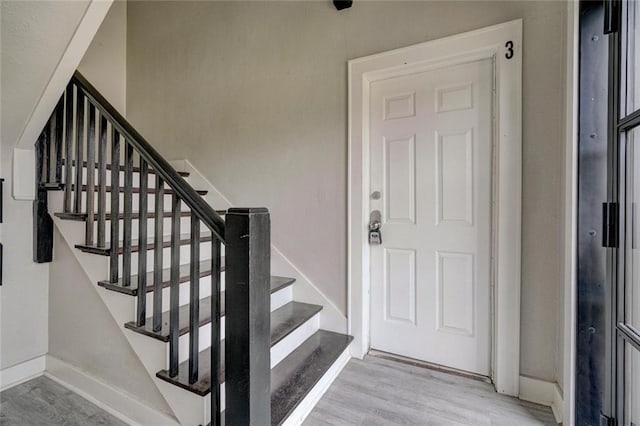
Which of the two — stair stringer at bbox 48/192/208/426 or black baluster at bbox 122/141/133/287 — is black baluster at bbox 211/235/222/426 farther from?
black baluster at bbox 122/141/133/287

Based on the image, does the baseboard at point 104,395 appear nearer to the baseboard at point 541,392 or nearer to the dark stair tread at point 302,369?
the dark stair tread at point 302,369

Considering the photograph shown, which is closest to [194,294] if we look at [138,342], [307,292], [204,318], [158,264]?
[158,264]

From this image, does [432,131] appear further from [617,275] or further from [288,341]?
[288,341]

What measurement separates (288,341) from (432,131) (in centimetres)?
159

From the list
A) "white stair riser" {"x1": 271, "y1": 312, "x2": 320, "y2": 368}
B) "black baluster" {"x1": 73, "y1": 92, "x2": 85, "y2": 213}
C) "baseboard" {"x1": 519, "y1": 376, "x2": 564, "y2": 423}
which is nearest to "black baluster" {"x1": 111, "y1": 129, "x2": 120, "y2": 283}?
"black baluster" {"x1": 73, "y1": 92, "x2": 85, "y2": 213}

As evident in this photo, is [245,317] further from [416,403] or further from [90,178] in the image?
[90,178]

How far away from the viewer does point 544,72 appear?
160 cm

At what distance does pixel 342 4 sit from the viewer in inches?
80.5

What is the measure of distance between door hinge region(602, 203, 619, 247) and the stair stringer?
5.77ft

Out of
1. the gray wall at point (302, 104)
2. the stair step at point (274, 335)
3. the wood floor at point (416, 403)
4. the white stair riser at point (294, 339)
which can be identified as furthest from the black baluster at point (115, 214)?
the wood floor at point (416, 403)

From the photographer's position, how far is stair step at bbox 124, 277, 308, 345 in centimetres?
138

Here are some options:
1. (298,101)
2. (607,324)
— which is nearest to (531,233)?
(607,324)

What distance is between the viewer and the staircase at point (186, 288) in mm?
1128

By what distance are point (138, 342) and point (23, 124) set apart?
1.38 m
